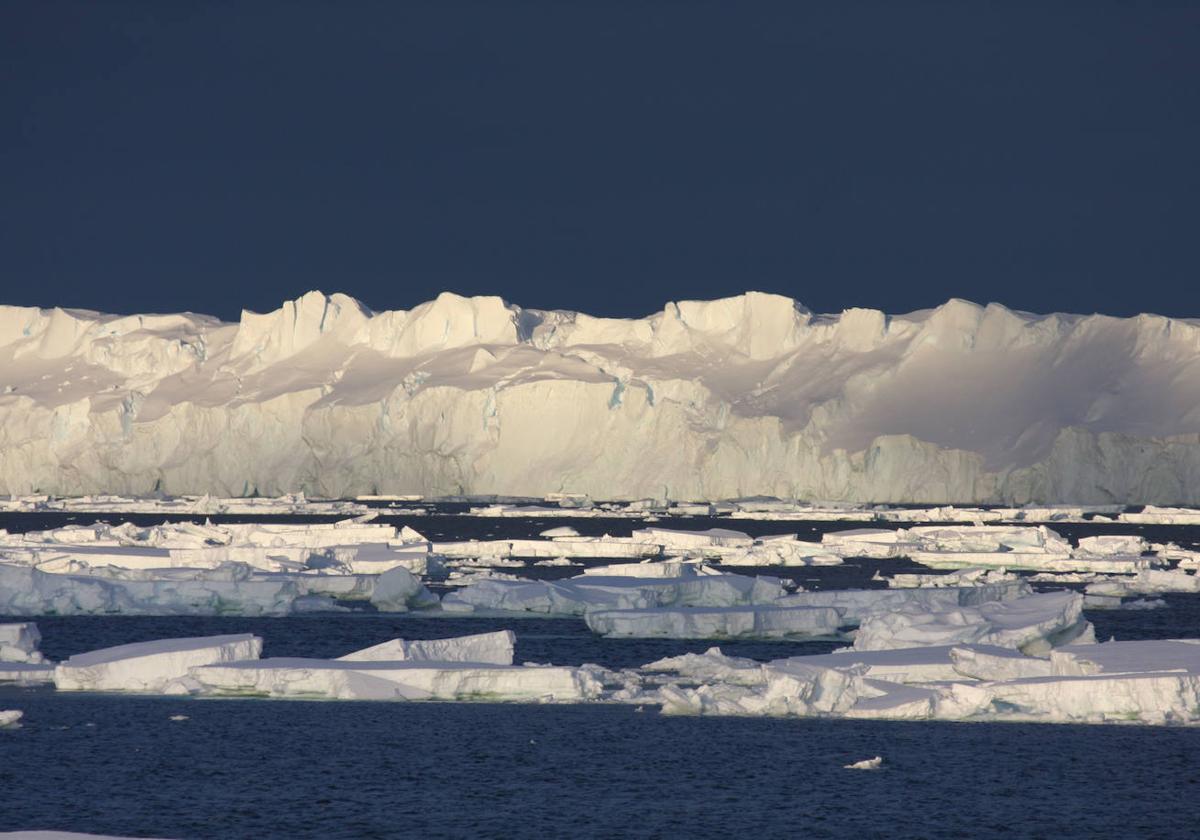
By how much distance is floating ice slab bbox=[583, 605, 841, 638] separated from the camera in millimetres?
30391

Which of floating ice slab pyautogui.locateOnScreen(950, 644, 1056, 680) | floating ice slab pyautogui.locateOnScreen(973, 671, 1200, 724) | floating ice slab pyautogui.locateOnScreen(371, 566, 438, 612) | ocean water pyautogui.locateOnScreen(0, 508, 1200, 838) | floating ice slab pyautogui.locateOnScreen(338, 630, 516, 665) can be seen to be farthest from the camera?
floating ice slab pyautogui.locateOnScreen(371, 566, 438, 612)

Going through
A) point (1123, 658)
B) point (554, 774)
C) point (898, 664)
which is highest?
point (1123, 658)

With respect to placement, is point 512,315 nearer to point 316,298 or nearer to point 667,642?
point 316,298

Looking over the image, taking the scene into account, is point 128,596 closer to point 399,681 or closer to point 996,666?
point 399,681

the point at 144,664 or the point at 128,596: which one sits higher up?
the point at 128,596

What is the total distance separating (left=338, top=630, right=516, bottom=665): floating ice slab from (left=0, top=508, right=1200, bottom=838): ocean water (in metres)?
1.05

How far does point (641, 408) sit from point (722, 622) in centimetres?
→ 5093

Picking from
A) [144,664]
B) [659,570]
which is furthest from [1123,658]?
[659,570]

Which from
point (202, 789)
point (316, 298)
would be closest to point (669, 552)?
point (202, 789)

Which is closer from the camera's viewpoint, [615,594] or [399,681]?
[399,681]

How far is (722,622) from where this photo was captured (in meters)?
30.4

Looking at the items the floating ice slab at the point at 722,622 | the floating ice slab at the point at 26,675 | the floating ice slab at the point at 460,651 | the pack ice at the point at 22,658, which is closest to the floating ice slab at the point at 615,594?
the floating ice slab at the point at 722,622

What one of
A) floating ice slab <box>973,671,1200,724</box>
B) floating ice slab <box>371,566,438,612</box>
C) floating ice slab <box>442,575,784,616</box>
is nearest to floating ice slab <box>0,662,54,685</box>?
floating ice slab <box>371,566,438,612</box>

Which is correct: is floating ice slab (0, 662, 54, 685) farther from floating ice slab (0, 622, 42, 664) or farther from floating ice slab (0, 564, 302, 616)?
floating ice slab (0, 564, 302, 616)
